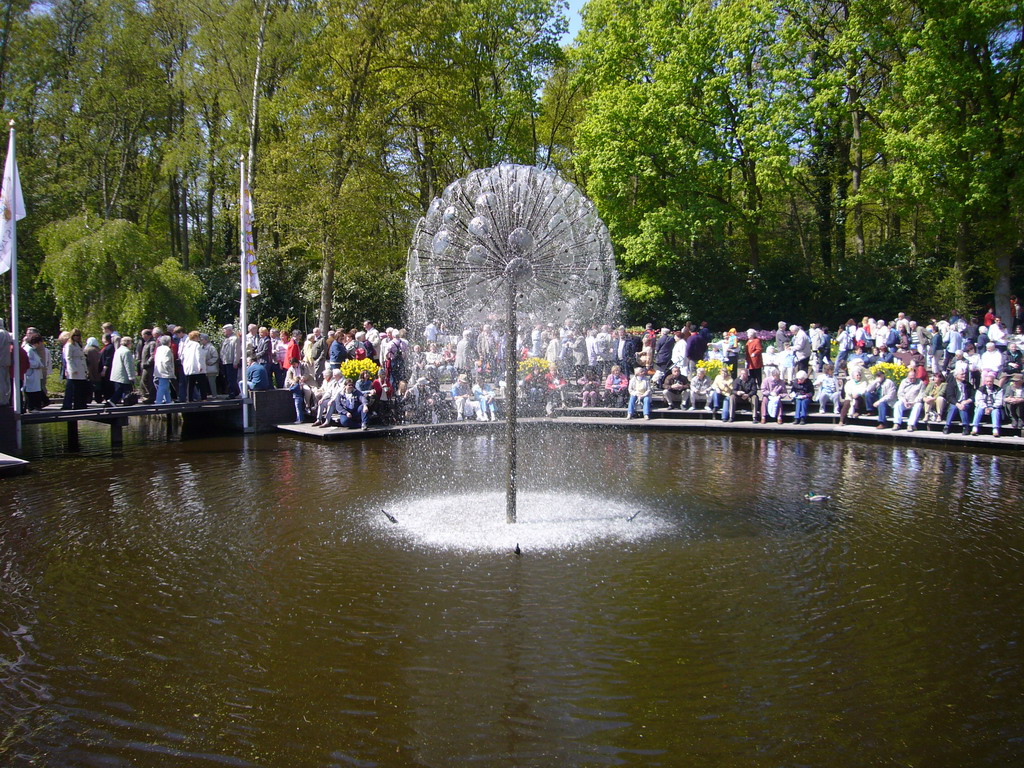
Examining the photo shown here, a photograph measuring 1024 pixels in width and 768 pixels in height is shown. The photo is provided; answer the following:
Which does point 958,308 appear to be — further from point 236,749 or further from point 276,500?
point 236,749

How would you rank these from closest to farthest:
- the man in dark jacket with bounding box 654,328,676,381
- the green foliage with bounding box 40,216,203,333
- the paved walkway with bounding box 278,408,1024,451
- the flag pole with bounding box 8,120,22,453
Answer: the flag pole with bounding box 8,120,22,453 < the paved walkway with bounding box 278,408,1024,451 < the man in dark jacket with bounding box 654,328,676,381 < the green foliage with bounding box 40,216,203,333

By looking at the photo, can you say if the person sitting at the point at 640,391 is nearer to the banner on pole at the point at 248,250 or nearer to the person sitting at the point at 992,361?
the person sitting at the point at 992,361

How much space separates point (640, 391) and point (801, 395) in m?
3.62

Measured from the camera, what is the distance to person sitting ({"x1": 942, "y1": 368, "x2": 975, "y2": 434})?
17500 mm

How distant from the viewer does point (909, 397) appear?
1825cm

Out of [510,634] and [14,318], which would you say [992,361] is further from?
[14,318]

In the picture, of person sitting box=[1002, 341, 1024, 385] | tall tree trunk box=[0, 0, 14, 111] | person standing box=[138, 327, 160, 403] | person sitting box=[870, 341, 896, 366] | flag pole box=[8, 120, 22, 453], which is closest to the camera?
flag pole box=[8, 120, 22, 453]

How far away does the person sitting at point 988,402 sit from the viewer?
55.5 ft

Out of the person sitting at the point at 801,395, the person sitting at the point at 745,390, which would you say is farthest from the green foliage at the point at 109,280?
the person sitting at the point at 801,395

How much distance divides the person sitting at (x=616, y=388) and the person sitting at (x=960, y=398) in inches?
282

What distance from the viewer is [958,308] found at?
30.3 metres

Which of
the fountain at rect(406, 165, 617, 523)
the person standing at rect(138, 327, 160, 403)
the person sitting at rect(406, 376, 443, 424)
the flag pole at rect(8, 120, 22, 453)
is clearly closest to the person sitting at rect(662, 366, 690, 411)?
the person sitting at rect(406, 376, 443, 424)

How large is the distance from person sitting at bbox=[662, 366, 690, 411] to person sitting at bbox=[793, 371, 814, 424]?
2757 millimetres

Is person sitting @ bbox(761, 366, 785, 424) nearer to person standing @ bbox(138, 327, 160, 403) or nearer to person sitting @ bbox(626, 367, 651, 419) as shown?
person sitting @ bbox(626, 367, 651, 419)
